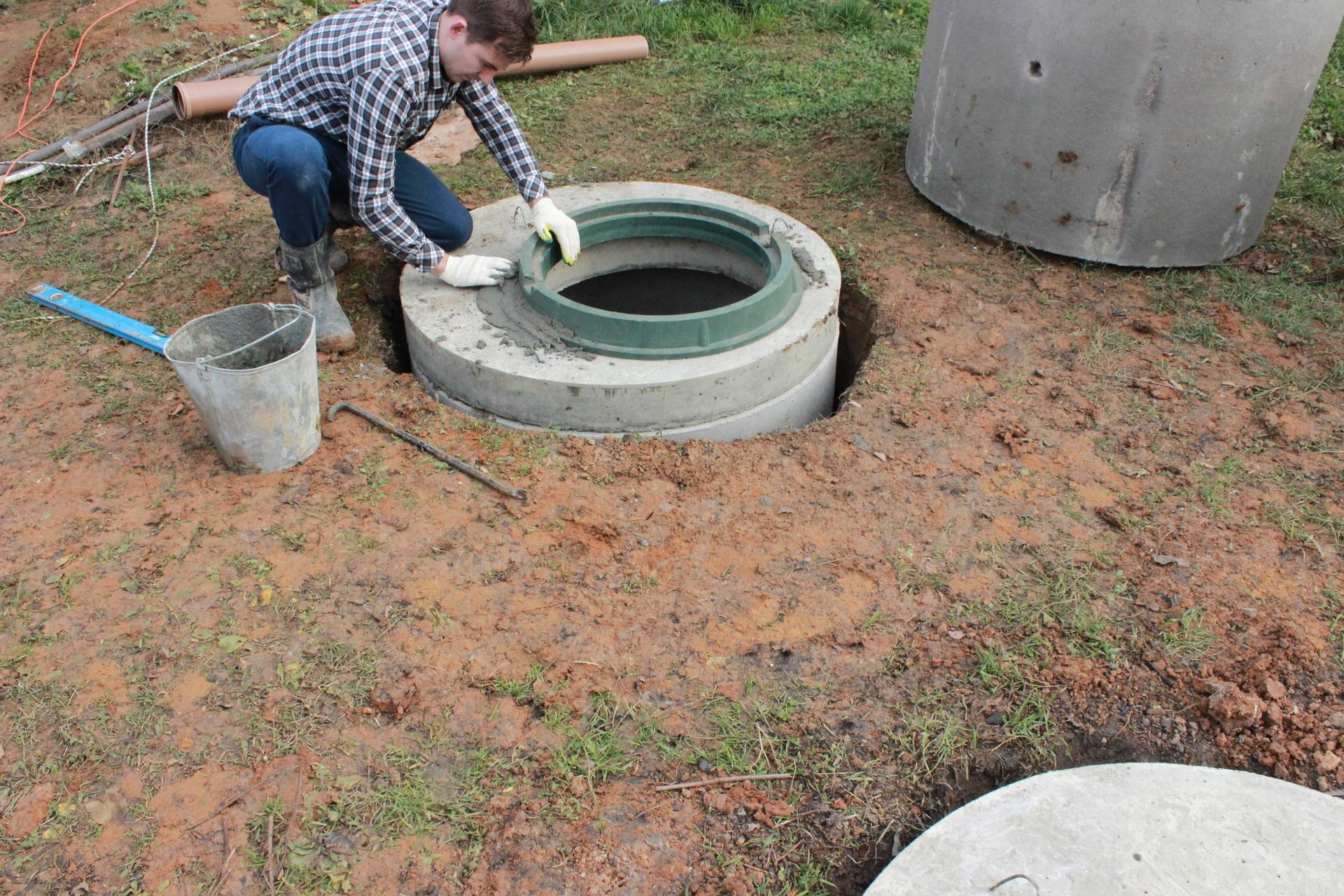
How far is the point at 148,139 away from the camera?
4.98 metres

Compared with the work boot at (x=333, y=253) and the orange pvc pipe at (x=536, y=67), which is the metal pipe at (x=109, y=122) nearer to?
the orange pvc pipe at (x=536, y=67)

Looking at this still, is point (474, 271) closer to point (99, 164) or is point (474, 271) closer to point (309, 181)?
point (309, 181)

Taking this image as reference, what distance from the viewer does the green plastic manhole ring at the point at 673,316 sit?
323 centimetres

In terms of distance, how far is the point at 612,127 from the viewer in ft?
17.7

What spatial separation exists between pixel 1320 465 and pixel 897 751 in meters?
1.87

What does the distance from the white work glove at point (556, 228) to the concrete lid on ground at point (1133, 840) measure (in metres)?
2.35

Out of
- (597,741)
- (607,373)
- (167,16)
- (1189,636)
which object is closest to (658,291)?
(607,373)

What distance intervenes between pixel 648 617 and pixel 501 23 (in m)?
1.76

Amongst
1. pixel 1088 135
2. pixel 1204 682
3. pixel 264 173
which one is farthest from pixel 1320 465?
pixel 264 173

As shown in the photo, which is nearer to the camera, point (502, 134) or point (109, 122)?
point (502, 134)

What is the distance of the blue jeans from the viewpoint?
10.5 ft

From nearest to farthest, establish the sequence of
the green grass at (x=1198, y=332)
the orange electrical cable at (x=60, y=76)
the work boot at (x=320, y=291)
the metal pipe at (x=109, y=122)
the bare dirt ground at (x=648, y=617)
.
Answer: the bare dirt ground at (x=648, y=617) < the work boot at (x=320, y=291) < the green grass at (x=1198, y=332) < the metal pipe at (x=109, y=122) < the orange electrical cable at (x=60, y=76)

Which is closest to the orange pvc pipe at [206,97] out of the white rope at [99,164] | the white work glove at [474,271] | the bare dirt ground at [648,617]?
the white rope at [99,164]

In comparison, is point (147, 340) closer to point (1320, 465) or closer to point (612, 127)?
point (612, 127)
